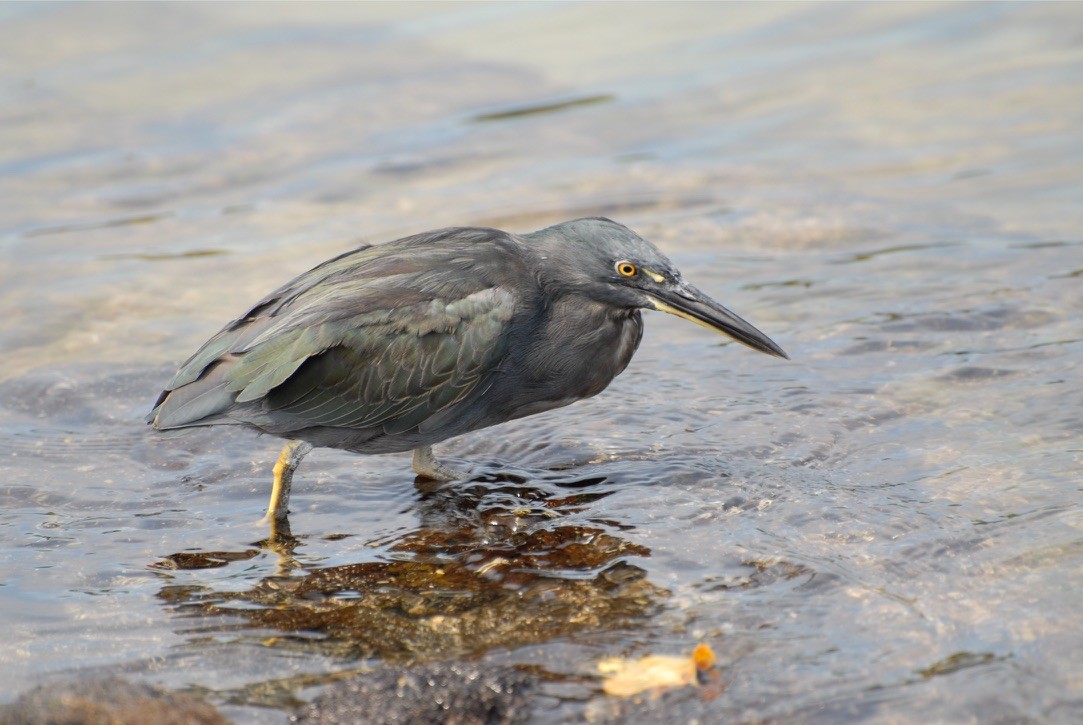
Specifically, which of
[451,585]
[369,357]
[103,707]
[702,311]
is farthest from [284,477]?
[103,707]

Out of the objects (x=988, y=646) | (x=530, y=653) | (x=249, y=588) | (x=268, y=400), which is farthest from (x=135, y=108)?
(x=988, y=646)

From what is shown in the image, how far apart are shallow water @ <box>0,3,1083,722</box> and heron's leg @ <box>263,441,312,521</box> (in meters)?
0.14

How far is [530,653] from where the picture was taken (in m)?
4.46

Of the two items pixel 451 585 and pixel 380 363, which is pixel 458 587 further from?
pixel 380 363

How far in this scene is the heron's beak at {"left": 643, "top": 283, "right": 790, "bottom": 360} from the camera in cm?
577

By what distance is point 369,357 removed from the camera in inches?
228

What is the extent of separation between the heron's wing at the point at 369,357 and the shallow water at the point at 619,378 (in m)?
0.51

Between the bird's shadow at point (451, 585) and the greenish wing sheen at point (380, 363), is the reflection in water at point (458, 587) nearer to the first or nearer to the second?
the bird's shadow at point (451, 585)

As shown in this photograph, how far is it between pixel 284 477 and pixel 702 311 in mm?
2109

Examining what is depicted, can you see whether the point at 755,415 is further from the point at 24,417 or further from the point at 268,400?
the point at 24,417

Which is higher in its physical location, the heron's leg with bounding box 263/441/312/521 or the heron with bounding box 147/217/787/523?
the heron with bounding box 147/217/787/523

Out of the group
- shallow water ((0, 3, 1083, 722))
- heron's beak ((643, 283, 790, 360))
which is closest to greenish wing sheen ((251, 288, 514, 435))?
shallow water ((0, 3, 1083, 722))

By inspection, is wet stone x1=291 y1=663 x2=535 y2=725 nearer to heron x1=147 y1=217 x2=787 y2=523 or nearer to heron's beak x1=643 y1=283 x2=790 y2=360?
heron x1=147 y1=217 x2=787 y2=523

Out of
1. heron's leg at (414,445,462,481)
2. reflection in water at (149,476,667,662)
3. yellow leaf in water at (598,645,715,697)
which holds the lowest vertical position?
yellow leaf in water at (598,645,715,697)
